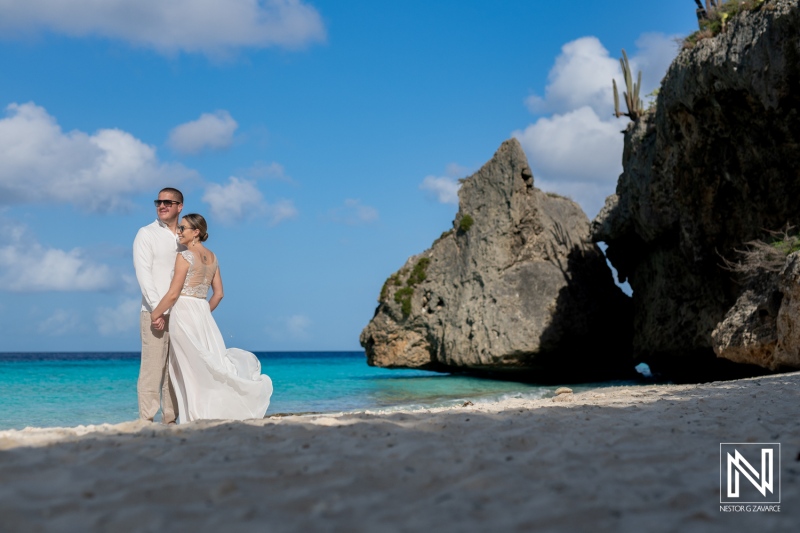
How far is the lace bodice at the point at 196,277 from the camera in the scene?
6.84 metres

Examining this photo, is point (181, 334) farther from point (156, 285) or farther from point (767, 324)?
point (767, 324)

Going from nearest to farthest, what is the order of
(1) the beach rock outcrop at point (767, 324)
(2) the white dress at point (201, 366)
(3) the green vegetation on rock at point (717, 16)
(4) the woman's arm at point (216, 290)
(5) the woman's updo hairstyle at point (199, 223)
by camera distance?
(2) the white dress at point (201, 366) → (5) the woman's updo hairstyle at point (199, 223) → (4) the woman's arm at point (216, 290) → (1) the beach rock outcrop at point (767, 324) → (3) the green vegetation on rock at point (717, 16)

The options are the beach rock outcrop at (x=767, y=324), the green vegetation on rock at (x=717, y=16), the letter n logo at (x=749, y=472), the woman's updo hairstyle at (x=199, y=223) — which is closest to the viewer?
the letter n logo at (x=749, y=472)

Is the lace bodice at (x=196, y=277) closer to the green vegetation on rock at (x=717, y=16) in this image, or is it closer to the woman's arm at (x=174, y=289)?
the woman's arm at (x=174, y=289)

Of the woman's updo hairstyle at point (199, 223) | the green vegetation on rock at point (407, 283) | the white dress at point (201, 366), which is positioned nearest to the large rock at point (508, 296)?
the green vegetation on rock at point (407, 283)

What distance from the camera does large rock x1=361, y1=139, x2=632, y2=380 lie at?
68.3 ft

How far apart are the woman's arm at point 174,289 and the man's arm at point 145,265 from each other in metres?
0.12

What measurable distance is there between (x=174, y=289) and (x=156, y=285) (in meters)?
0.33

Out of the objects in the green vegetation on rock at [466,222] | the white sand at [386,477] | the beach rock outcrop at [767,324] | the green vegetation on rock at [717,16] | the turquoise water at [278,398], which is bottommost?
the turquoise water at [278,398]

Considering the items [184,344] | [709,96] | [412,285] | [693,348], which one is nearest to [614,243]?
[693,348]

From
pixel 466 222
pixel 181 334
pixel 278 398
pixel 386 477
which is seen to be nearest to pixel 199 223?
pixel 181 334

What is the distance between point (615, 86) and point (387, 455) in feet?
56.4

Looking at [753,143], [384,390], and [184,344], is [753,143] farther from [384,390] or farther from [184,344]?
[184,344]

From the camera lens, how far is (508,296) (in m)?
21.0
